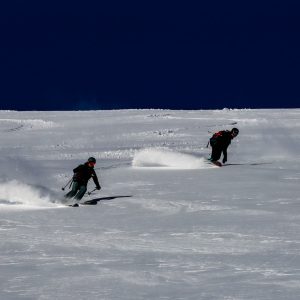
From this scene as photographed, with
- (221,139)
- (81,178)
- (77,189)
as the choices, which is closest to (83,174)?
(81,178)

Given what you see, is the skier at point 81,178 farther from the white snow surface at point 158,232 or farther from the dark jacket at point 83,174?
the white snow surface at point 158,232

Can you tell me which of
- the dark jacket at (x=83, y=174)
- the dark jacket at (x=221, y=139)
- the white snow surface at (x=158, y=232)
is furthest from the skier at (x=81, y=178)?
the dark jacket at (x=221, y=139)

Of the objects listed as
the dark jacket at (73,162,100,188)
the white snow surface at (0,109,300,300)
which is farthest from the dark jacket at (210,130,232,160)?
the dark jacket at (73,162,100,188)

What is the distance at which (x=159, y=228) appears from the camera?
10.7 metres

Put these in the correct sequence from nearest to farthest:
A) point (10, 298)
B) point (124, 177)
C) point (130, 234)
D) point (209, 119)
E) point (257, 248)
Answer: point (10, 298) < point (257, 248) < point (130, 234) < point (124, 177) < point (209, 119)

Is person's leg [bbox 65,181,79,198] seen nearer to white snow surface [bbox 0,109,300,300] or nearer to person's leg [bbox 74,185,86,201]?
person's leg [bbox 74,185,86,201]

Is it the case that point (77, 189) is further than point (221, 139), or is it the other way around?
point (221, 139)

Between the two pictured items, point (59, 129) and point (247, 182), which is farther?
point (59, 129)

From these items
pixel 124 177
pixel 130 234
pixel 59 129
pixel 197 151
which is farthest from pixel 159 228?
pixel 59 129

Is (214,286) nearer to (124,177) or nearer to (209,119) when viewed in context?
(124,177)

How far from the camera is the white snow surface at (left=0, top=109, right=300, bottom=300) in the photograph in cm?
715

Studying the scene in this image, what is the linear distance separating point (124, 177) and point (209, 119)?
27.3 m

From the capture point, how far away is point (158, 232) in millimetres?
10305

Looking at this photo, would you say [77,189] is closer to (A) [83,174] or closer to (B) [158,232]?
(A) [83,174]
